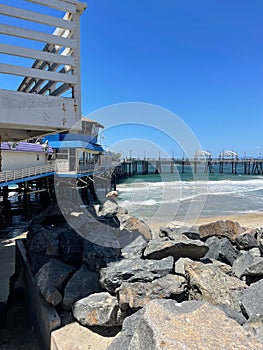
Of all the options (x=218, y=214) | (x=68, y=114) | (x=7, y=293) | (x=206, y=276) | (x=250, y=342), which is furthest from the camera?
(x=218, y=214)

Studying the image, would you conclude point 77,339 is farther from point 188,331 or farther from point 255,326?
point 255,326

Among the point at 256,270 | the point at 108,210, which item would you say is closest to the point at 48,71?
the point at 256,270

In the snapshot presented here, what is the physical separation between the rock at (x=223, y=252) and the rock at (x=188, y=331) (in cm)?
239

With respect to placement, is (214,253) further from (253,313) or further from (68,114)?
(68,114)

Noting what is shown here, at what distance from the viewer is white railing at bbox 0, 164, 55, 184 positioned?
1372cm

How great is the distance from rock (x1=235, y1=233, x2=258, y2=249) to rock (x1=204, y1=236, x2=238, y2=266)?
0.89 feet

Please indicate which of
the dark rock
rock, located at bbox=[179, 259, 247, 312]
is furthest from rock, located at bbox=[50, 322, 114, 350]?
the dark rock

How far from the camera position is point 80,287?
3.80m

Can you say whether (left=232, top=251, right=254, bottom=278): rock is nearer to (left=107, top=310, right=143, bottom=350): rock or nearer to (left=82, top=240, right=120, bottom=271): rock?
(left=82, top=240, right=120, bottom=271): rock

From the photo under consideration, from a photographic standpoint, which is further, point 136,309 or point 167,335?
point 136,309

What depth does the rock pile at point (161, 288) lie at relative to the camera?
1995 mm

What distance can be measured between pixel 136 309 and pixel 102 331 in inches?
23.2

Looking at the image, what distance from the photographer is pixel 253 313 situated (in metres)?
2.58

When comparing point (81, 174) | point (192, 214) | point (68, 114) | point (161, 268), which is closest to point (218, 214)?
point (192, 214)
